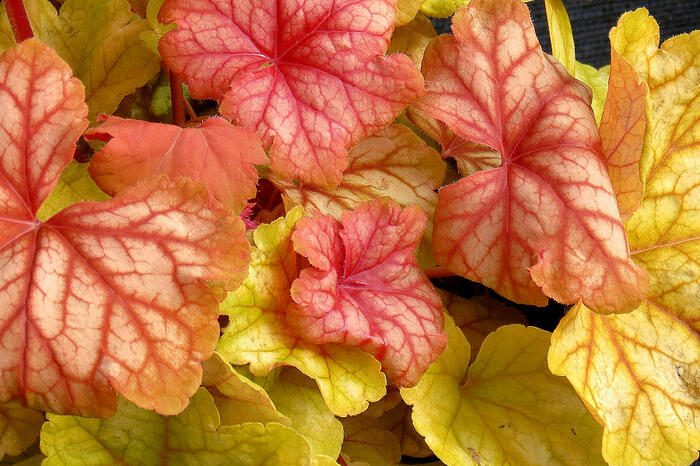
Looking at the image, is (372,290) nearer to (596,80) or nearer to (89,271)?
(89,271)

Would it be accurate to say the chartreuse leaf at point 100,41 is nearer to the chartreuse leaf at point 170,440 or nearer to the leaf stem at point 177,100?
the leaf stem at point 177,100

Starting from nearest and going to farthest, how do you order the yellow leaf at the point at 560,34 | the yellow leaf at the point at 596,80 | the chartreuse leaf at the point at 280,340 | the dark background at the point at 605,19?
the chartreuse leaf at the point at 280,340, the yellow leaf at the point at 560,34, the yellow leaf at the point at 596,80, the dark background at the point at 605,19

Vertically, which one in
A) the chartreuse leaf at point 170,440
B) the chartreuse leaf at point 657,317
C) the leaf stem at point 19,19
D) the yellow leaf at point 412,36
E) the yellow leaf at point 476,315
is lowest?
the yellow leaf at point 476,315

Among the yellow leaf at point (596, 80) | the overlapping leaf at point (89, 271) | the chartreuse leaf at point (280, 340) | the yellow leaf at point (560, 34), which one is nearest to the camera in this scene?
the overlapping leaf at point (89, 271)

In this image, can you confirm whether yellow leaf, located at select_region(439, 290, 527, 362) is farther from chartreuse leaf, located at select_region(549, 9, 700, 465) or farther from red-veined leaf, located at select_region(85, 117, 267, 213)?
red-veined leaf, located at select_region(85, 117, 267, 213)

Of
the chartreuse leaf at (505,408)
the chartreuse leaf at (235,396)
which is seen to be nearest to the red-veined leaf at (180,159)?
the chartreuse leaf at (235,396)

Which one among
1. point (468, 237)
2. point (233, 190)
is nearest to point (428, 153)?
point (468, 237)

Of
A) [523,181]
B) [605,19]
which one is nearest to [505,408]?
[523,181]

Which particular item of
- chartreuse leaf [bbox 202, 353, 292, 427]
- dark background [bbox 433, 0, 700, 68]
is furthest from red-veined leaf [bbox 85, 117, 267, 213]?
dark background [bbox 433, 0, 700, 68]

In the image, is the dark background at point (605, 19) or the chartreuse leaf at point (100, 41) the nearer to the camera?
the chartreuse leaf at point (100, 41)
